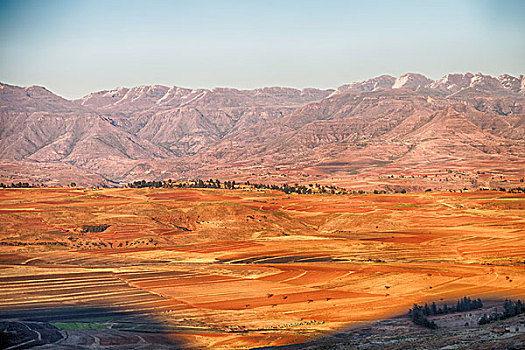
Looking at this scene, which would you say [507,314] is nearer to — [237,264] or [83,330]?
[83,330]

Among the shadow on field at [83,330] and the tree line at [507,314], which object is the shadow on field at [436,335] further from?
the shadow on field at [83,330]

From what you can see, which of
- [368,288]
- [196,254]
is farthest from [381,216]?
[368,288]

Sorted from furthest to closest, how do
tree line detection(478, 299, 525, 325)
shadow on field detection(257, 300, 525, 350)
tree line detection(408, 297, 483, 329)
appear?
tree line detection(408, 297, 483, 329), tree line detection(478, 299, 525, 325), shadow on field detection(257, 300, 525, 350)

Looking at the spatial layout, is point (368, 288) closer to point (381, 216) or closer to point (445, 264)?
point (445, 264)

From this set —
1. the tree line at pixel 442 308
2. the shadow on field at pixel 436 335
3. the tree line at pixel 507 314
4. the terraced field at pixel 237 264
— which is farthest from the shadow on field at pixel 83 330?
the tree line at pixel 507 314

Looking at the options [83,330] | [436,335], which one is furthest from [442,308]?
[83,330]

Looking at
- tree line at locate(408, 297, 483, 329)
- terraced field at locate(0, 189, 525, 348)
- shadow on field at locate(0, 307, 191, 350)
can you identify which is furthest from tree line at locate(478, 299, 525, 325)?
shadow on field at locate(0, 307, 191, 350)

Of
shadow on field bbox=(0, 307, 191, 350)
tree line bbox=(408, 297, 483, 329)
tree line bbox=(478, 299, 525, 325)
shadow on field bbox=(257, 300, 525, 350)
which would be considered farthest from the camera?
tree line bbox=(408, 297, 483, 329)

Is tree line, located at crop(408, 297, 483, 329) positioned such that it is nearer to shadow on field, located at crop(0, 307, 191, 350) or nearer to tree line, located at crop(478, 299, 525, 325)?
tree line, located at crop(478, 299, 525, 325)
